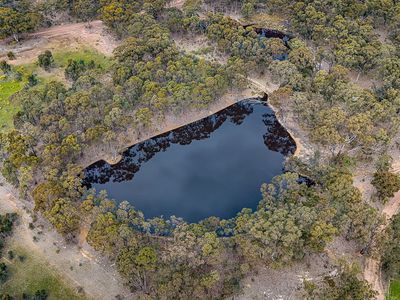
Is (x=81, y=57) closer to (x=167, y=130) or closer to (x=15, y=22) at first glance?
(x=15, y=22)

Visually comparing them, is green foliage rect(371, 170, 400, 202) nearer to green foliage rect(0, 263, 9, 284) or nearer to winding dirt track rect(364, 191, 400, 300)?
winding dirt track rect(364, 191, 400, 300)

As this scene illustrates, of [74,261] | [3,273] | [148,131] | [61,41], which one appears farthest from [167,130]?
[61,41]

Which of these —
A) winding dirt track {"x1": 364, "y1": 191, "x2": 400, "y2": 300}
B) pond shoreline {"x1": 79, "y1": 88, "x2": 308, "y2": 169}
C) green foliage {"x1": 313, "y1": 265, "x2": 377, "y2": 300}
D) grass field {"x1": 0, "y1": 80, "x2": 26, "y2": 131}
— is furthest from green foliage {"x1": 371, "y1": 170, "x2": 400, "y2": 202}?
grass field {"x1": 0, "y1": 80, "x2": 26, "y2": 131}

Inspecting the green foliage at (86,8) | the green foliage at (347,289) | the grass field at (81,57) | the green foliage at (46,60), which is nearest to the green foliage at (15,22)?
the grass field at (81,57)

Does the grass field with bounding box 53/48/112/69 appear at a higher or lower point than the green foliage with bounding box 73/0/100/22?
lower

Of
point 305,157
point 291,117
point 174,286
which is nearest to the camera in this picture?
point 174,286

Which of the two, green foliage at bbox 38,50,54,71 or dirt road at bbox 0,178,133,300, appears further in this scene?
green foliage at bbox 38,50,54,71

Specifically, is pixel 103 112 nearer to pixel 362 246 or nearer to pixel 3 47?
pixel 3 47

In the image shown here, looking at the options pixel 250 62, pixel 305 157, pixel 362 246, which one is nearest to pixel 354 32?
pixel 250 62
